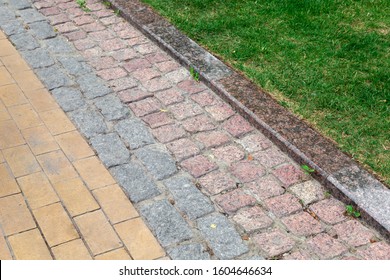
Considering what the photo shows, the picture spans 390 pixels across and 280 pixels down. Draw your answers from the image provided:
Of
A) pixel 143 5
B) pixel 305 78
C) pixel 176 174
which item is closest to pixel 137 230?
pixel 176 174

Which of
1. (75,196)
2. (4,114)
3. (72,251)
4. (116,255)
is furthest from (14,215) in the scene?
(4,114)

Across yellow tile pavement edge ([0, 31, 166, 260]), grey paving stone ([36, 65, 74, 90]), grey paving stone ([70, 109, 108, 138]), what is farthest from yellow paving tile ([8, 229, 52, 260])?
grey paving stone ([36, 65, 74, 90])

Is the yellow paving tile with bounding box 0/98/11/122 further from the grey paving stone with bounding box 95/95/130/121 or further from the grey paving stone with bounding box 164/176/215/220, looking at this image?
the grey paving stone with bounding box 164/176/215/220

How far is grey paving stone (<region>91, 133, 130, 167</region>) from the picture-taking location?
458 cm

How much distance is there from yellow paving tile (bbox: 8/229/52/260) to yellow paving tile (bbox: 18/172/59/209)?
0.27 metres

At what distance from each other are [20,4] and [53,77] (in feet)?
5.73

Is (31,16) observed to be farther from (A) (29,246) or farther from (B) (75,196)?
(A) (29,246)

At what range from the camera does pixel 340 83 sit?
535cm

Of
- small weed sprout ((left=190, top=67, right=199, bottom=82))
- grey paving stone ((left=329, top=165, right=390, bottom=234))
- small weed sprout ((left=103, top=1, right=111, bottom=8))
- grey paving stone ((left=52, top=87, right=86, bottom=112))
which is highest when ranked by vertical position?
grey paving stone ((left=329, top=165, right=390, bottom=234))

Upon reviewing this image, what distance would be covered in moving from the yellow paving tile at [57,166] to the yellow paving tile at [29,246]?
0.55 m

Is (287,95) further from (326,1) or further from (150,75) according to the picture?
(326,1)

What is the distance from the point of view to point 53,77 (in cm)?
555

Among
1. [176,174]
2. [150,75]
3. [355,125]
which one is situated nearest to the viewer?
[176,174]

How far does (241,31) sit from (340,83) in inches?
51.8
